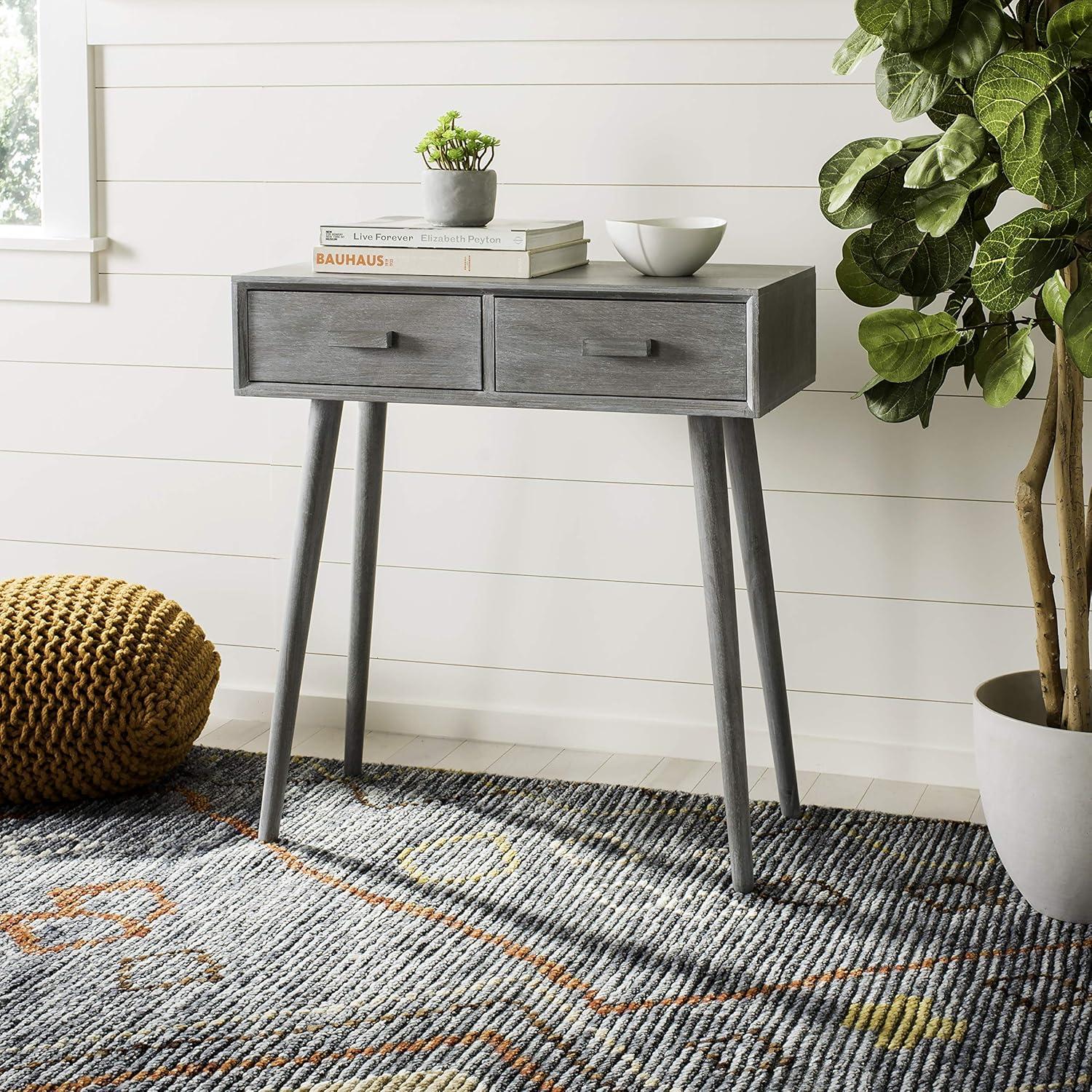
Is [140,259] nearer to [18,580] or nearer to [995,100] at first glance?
[18,580]

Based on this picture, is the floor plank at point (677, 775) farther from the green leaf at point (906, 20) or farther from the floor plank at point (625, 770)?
the green leaf at point (906, 20)

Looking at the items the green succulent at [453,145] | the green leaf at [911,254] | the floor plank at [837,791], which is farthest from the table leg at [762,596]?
the green succulent at [453,145]

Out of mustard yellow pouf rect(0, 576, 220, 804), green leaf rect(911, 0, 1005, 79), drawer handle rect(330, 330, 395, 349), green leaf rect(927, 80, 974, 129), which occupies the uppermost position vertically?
green leaf rect(911, 0, 1005, 79)

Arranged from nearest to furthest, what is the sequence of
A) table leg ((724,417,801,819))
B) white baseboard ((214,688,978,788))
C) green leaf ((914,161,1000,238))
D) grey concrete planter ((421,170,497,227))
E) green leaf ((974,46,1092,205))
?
green leaf ((974,46,1092,205))
green leaf ((914,161,1000,238))
grey concrete planter ((421,170,497,227))
table leg ((724,417,801,819))
white baseboard ((214,688,978,788))

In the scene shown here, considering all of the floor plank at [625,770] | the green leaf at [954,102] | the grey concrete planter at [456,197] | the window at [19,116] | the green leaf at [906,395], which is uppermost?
the window at [19,116]

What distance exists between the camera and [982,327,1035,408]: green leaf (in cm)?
160

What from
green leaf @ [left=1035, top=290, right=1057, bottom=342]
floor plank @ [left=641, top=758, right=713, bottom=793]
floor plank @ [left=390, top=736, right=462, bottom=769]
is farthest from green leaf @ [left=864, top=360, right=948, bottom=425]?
floor plank @ [left=390, top=736, right=462, bottom=769]

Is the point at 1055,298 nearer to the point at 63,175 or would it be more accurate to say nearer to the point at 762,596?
the point at 762,596

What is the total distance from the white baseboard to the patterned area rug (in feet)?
0.56

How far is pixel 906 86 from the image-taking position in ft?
5.19

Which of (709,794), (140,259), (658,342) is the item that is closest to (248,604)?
(140,259)

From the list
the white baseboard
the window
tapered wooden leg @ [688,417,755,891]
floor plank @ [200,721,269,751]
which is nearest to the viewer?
tapered wooden leg @ [688,417,755,891]

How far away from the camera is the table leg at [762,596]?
1.97m

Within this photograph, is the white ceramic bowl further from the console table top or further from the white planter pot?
the white planter pot
